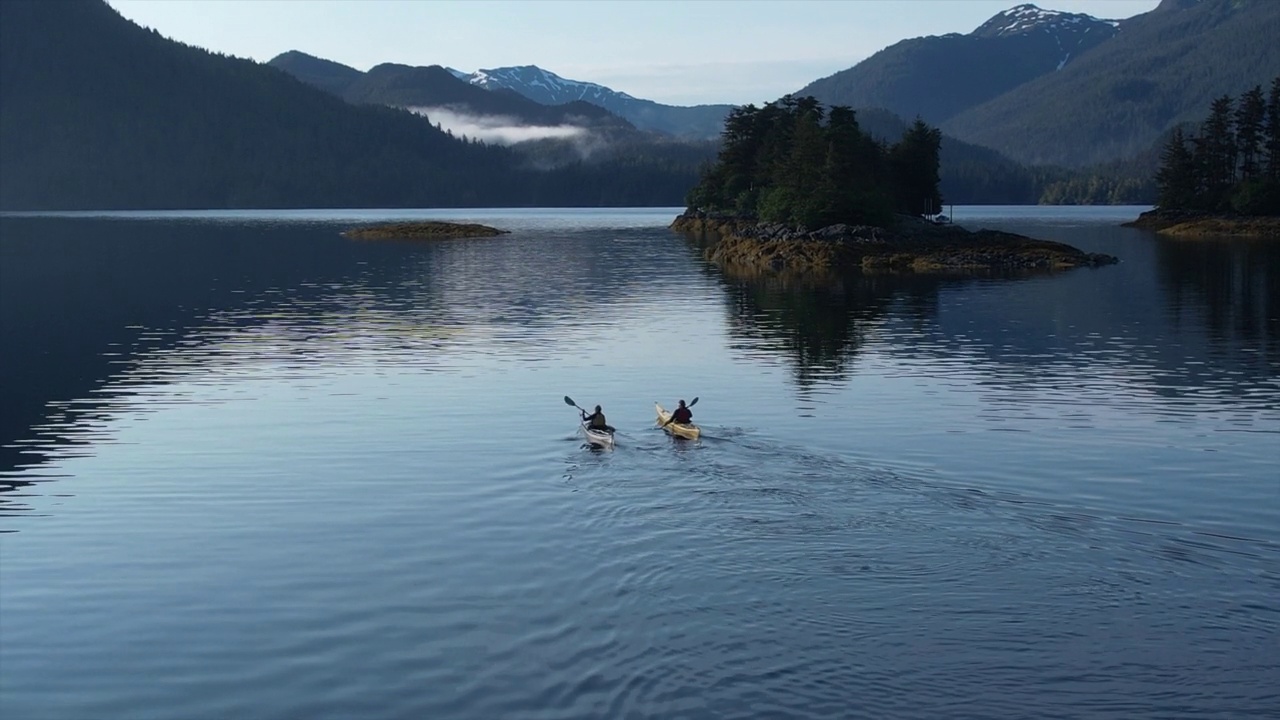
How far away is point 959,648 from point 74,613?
56.5 ft

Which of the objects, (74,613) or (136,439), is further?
(136,439)

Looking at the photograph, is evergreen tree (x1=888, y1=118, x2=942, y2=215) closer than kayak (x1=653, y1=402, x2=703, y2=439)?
No

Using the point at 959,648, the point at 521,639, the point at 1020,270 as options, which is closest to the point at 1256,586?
the point at 959,648

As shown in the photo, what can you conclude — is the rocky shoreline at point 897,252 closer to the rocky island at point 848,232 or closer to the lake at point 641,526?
the rocky island at point 848,232

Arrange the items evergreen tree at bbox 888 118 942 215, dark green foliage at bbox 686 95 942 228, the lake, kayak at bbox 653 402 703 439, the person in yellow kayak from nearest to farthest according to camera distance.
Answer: the lake → the person in yellow kayak → kayak at bbox 653 402 703 439 → dark green foliage at bbox 686 95 942 228 → evergreen tree at bbox 888 118 942 215

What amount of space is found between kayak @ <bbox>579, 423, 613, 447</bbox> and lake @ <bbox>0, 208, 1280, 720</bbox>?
36 cm

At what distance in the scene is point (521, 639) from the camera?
76.8 ft

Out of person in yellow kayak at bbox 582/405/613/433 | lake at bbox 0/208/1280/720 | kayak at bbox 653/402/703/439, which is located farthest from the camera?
kayak at bbox 653/402/703/439

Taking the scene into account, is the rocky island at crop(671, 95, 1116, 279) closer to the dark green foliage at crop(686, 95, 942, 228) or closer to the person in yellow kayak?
the dark green foliage at crop(686, 95, 942, 228)

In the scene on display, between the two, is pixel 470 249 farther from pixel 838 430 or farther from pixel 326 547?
pixel 326 547

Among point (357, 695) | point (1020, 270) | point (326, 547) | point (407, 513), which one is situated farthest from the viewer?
point (1020, 270)

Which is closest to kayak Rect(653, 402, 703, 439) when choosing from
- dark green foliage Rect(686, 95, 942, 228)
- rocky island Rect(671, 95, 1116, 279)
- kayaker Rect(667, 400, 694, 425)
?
kayaker Rect(667, 400, 694, 425)

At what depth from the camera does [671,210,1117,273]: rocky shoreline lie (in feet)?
410

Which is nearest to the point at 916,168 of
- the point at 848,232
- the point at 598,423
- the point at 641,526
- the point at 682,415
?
the point at 848,232
